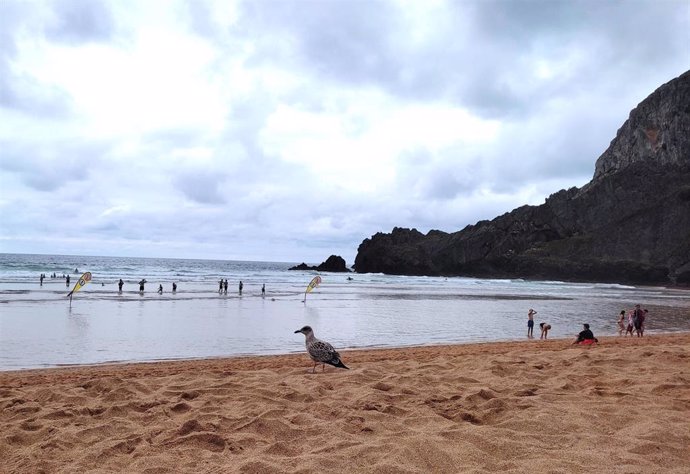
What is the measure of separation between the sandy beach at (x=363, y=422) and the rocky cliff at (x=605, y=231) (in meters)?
83.7

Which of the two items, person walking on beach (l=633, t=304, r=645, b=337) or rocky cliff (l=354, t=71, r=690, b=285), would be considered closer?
person walking on beach (l=633, t=304, r=645, b=337)

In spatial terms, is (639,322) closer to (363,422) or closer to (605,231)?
(363,422)

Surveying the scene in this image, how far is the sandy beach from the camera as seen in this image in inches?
163

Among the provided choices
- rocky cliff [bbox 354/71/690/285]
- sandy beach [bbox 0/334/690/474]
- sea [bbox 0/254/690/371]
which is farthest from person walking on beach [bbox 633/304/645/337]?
rocky cliff [bbox 354/71/690/285]

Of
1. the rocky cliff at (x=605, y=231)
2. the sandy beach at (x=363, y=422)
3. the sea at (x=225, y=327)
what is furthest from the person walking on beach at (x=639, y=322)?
the rocky cliff at (x=605, y=231)

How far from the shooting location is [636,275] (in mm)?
80312

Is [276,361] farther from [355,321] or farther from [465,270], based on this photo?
[465,270]

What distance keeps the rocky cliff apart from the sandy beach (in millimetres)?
83695

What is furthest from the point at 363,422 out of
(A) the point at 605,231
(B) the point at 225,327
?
(A) the point at 605,231

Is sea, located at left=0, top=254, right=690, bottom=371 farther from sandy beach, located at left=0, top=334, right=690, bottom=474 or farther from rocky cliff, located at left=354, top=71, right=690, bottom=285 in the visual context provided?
rocky cliff, located at left=354, top=71, right=690, bottom=285

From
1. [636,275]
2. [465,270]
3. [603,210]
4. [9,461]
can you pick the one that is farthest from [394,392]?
[603,210]

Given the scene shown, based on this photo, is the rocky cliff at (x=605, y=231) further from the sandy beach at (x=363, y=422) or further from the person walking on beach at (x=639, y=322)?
the sandy beach at (x=363, y=422)

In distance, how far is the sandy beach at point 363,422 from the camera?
13.6 ft

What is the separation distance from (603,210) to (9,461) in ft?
354
